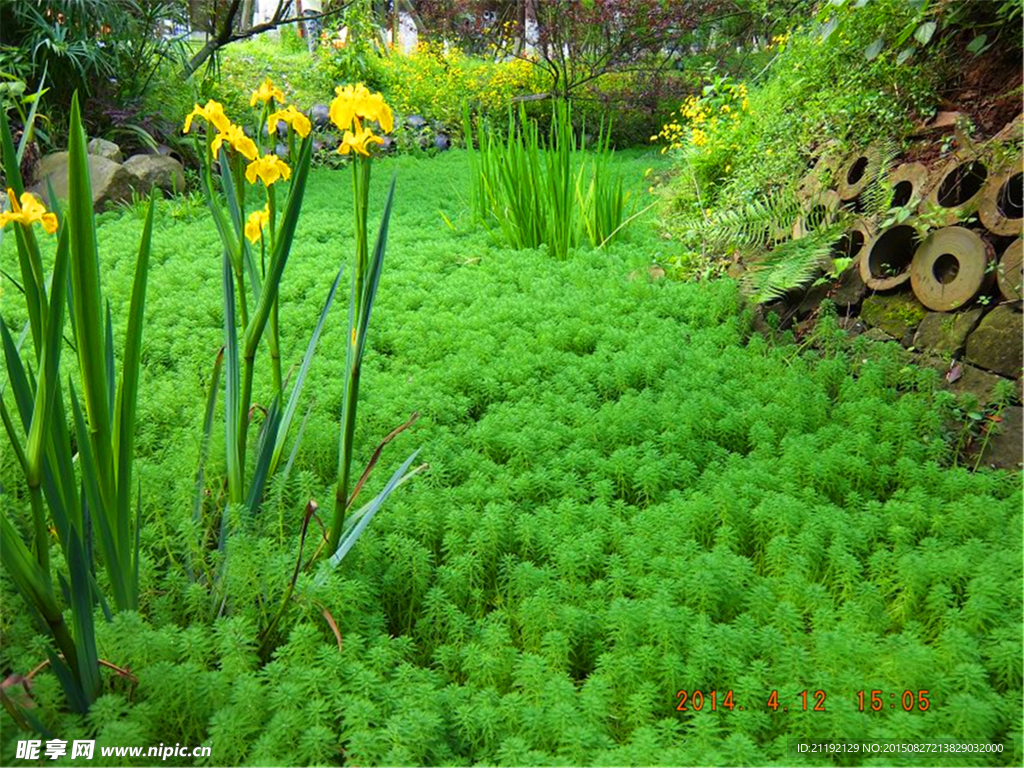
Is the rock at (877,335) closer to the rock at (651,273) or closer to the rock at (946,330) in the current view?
the rock at (946,330)

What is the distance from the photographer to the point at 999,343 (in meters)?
Result: 2.15

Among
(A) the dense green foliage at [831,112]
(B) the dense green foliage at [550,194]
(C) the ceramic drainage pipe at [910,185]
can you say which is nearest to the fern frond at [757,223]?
(A) the dense green foliage at [831,112]

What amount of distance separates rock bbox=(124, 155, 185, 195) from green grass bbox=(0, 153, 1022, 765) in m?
2.57

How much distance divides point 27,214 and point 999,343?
2417 millimetres

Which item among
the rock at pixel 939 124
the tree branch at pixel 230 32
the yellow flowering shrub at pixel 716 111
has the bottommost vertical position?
the rock at pixel 939 124

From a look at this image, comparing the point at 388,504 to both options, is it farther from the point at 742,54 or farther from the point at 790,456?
the point at 742,54

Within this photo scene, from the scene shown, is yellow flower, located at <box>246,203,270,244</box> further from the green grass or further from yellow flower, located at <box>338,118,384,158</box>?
the green grass

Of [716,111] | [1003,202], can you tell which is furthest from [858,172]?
[716,111]

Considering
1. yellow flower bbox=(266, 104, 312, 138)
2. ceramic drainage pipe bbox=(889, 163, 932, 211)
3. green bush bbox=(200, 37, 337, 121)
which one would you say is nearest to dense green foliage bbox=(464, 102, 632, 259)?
ceramic drainage pipe bbox=(889, 163, 932, 211)

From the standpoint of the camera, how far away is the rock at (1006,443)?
6.42 feet

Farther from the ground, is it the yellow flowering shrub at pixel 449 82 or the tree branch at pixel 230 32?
the yellow flowering shrub at pixel 449 82

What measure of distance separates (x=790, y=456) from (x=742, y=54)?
817cm
